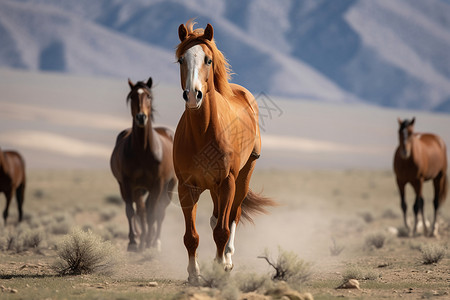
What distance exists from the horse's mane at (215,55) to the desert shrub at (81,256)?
295 centimetres

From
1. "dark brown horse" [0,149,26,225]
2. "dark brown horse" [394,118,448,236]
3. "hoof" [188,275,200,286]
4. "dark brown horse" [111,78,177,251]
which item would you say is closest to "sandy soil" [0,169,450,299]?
"hoof" [188,275,200,286]

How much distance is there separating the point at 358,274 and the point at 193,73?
382 centimetres

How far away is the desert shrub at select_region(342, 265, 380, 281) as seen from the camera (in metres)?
8.62

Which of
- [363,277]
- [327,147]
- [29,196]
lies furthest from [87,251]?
[327,147]

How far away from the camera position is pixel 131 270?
33.0 feet

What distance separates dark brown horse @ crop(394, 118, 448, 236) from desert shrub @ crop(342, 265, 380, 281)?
7.55 m

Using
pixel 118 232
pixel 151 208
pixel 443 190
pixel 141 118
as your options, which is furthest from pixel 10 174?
pixel 443 190

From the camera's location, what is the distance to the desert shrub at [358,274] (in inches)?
339

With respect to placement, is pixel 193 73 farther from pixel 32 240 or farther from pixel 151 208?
pixel 32 240

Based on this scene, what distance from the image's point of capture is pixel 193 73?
6.82 m

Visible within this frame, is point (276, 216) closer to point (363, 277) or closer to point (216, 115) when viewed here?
point (363, 277)

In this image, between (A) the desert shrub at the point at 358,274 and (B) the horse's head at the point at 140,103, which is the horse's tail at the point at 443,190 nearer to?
(A) the desert shrub at the point at 358,274

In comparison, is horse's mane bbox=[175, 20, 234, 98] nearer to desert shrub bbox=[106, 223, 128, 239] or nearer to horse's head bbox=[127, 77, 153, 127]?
horse's head bbox=[127, 77, 153, 127]

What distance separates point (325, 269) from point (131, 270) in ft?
10.2
